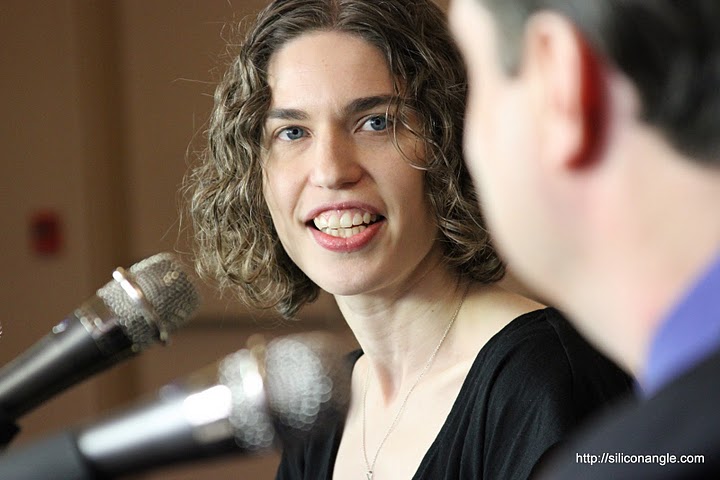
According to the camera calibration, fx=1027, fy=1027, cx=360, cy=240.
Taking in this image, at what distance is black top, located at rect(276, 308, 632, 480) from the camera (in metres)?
1.50

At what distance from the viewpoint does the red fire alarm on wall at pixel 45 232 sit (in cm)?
427

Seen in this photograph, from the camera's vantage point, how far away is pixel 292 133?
1.74 meters

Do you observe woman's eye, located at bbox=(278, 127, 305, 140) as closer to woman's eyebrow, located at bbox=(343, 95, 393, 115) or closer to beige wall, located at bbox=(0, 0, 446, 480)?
woman's eyebrow, located at bbox=(343, 95, 393, 115)

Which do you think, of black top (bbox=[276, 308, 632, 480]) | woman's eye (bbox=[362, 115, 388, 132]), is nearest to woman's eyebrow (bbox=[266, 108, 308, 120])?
woman's eye (bbox=[362, 115, 388, 132])

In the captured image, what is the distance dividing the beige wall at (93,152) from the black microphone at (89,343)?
10.4 feet

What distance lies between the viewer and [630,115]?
0.60 m

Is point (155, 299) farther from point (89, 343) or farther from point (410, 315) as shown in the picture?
point (410, 315)

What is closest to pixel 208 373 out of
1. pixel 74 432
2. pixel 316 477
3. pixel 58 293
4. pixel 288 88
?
pixel 74 432

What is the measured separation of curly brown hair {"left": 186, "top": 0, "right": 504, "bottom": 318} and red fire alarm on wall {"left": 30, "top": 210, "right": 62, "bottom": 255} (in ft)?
8.16

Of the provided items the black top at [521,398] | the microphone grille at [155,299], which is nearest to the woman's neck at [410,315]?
the black top at [521,398]

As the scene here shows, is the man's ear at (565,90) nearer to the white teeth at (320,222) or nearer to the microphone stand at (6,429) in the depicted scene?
the microphone stand at (6,429)

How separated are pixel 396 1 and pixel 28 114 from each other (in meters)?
2.86

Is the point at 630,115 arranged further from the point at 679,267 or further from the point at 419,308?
the point at 419,308

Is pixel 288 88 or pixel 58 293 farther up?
pixel 288 88
